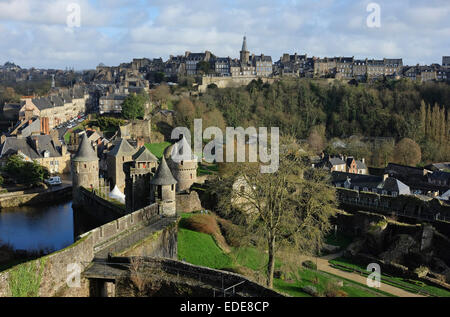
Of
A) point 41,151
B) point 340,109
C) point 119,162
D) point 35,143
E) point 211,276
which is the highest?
point 340,109

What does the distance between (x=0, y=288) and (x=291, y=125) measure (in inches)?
2604

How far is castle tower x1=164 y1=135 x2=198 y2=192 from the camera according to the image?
33.0 m

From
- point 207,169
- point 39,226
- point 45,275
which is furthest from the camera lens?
point 207,169

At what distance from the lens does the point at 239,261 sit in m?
23.9

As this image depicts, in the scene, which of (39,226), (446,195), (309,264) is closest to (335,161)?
(446,195)

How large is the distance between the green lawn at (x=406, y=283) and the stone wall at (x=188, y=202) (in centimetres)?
978

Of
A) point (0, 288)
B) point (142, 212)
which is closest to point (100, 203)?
point (142, 212)

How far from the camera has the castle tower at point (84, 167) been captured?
3406 centimetres

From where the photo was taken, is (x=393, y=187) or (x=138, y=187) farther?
(x=393, y=187)

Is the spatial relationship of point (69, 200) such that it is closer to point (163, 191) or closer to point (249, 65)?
point (163, 191)

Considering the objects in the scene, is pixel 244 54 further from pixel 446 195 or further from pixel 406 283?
pixel 406 283

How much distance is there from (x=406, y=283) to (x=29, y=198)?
32031 mm

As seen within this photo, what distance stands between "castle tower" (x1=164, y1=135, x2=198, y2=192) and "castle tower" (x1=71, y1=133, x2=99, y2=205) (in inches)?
245

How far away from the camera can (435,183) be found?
157 ft
